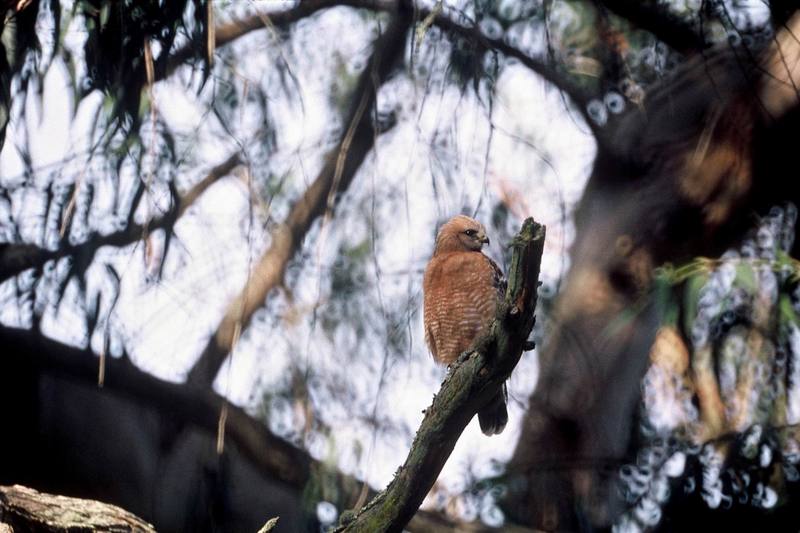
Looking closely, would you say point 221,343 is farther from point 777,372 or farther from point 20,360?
point 777,372

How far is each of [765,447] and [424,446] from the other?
2346 mm

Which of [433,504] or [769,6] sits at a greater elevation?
[769,6]

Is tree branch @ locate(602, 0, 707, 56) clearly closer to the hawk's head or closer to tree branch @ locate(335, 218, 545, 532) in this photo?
the hawk's head

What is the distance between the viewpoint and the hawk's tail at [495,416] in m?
3.69

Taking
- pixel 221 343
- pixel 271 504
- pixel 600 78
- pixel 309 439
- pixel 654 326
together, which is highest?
pixel 600 78

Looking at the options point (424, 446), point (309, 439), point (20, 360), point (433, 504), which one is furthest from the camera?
point (433, 504)

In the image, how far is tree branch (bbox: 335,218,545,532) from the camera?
2.26m

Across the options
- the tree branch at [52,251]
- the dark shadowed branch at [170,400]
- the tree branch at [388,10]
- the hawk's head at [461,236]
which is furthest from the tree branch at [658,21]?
the dark shadowed branch at [170,400]

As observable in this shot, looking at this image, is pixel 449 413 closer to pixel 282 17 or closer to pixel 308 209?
pixel 308 209

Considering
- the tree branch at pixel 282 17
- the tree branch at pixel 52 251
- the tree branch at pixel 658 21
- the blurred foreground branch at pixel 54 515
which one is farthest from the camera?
the tree branch at pixel 658 21

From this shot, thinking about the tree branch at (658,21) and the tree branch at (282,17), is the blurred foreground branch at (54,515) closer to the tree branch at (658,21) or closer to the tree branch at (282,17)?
the tree branch at (282,17)

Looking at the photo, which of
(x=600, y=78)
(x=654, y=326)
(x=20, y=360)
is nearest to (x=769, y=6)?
(x=600, y=78)

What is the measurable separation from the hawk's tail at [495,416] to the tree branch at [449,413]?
4.04 feet

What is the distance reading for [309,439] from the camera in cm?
388
